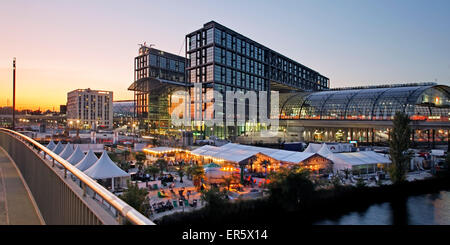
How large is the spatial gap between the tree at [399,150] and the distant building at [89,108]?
122 meters

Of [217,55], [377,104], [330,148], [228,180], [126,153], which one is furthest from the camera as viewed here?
[217,55]

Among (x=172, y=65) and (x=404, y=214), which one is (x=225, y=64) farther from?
(x=404, y=214)

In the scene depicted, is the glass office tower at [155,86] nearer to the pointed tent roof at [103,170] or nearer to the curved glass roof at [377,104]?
the curved glass roof at [377,104]

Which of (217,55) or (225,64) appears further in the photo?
(225,64)

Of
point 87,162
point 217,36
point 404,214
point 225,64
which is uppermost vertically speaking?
point 217,36

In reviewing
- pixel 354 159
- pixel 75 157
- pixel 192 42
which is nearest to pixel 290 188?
pixel 354 159

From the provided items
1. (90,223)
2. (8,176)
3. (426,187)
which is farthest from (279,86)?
(90,223)

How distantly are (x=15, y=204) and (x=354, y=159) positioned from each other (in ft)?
93.8

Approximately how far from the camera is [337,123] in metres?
65.6

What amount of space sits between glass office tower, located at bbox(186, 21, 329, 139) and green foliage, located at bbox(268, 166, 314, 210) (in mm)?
44022

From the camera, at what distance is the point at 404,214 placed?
2055 centimetres

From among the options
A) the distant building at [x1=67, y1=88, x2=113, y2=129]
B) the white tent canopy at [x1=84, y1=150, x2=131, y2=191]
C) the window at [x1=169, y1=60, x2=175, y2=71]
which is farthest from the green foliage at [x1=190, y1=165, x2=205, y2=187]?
the distant building at [x1=67, y1=88, x2=113, y2=129]

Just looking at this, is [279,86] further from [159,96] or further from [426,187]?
[426,187]

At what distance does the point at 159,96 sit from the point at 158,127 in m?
8.42
